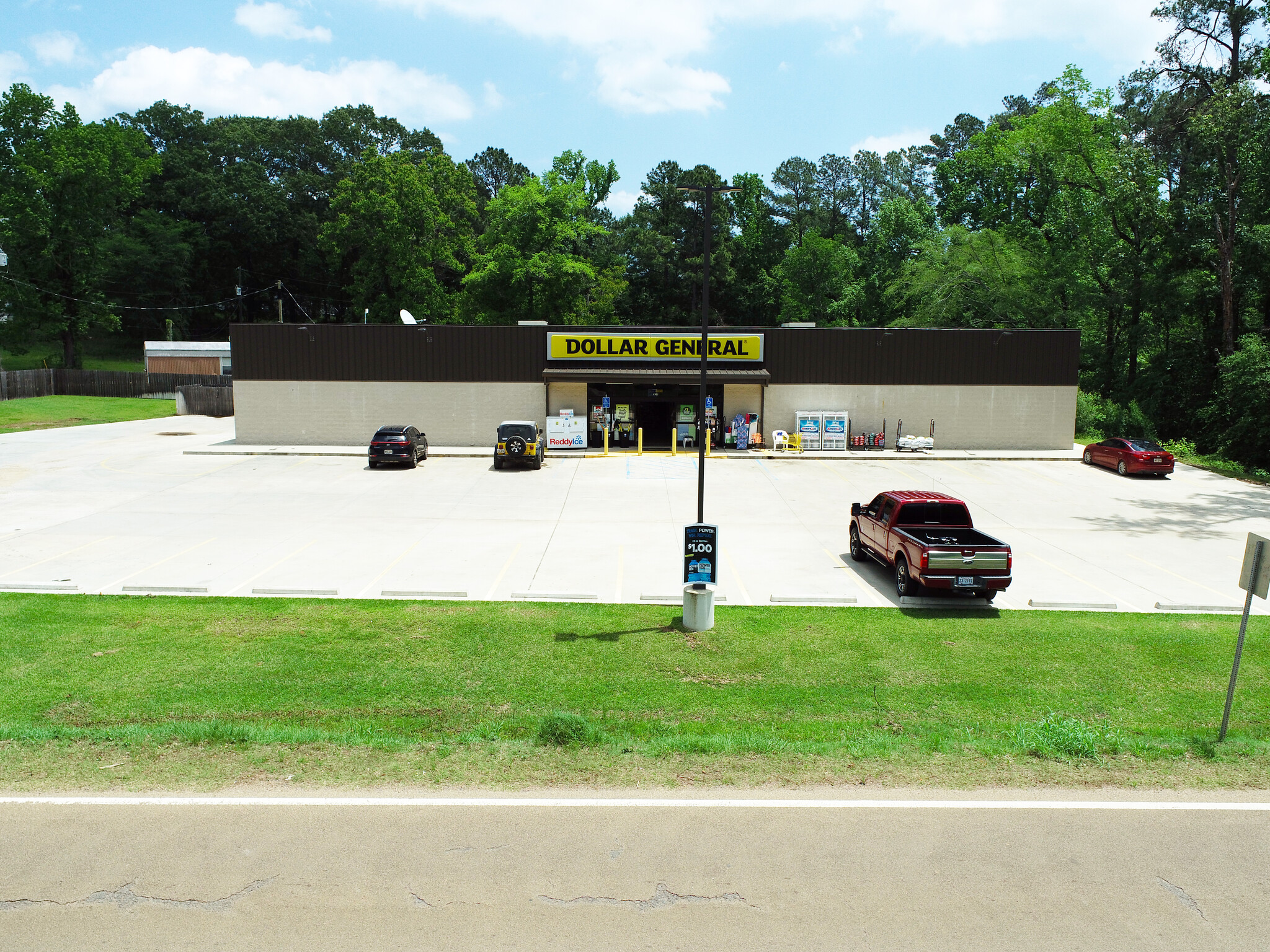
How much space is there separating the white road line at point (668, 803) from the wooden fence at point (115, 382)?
183 feet

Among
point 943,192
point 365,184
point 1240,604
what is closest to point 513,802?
point 1240,604

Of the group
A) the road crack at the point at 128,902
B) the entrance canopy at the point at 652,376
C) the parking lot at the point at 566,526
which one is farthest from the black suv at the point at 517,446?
the road crack at the point at 128,902

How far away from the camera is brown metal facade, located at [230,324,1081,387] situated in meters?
38.3

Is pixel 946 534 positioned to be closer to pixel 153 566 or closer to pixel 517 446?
pixel 153 566

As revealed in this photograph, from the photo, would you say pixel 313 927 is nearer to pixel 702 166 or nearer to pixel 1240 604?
pixel 1240 604

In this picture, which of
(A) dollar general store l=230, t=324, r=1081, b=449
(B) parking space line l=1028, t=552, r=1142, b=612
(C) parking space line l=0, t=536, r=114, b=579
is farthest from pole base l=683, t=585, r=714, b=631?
(A) dollar general store l=230, t=324, r=1081, b=449

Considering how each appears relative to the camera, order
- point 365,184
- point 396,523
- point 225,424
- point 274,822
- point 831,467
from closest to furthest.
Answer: point 274,822, point 396,523, point 831,467, point 225,424, point 365,184

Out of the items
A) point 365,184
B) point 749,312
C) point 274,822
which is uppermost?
point 365,184

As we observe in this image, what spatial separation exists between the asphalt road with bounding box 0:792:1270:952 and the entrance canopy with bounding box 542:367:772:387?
98.9ft

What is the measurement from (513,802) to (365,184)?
68.9m

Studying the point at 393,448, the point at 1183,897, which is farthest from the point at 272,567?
the point at 1183,897

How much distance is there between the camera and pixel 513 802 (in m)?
8.15

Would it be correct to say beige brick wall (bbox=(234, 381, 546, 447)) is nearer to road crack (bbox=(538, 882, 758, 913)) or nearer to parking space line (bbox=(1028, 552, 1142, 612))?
parking space line (bbox=(1028, 552, 1142, 612))

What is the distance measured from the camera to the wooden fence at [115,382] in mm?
59438
